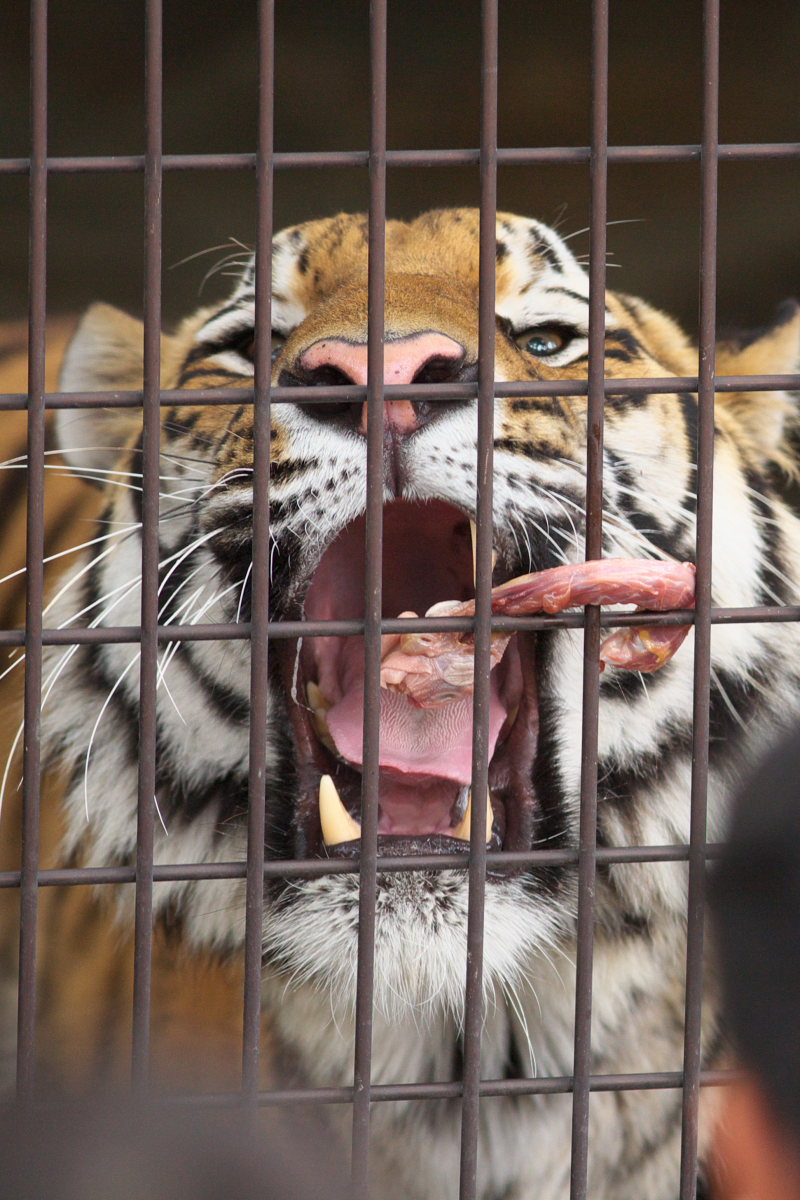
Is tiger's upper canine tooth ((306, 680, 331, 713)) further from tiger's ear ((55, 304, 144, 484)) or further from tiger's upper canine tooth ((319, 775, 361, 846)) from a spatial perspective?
tiger's ear ((55, 304, 144, 484))

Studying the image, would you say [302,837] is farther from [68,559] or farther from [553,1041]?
[68,559]

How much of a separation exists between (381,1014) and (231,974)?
0.22m

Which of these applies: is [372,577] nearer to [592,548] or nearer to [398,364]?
[592,548]

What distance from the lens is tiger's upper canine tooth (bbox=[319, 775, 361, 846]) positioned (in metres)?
1.46

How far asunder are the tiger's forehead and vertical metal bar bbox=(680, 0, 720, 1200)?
57 cm

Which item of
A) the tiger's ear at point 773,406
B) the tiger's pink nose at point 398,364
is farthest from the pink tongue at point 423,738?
the tiger's ear at point 773,406

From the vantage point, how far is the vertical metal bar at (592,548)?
109 cm

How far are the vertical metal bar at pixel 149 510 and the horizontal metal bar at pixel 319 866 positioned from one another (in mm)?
28

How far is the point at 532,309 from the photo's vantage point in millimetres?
1729

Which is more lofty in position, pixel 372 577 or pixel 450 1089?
pixel 372 577

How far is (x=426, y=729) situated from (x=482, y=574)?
0.51 meters

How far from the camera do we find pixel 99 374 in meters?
2.21

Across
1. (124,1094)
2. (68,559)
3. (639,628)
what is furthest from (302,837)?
(124,1094)

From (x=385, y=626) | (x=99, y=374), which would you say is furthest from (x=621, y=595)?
(x=99, y=374)
